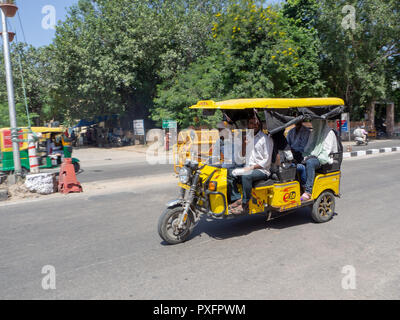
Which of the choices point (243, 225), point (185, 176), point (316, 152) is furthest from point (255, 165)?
point (316, 152)

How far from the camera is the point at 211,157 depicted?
5312 mm

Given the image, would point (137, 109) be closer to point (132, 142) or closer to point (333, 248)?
point (132, 142)

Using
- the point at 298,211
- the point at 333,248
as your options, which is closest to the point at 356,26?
the point at 298,211

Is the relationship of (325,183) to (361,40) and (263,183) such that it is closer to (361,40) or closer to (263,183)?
(263,183)

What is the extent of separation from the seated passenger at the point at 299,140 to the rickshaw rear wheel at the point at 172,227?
2.47 metres

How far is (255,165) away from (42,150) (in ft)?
37.6

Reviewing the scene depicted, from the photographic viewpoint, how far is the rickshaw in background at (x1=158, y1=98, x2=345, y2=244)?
477cm

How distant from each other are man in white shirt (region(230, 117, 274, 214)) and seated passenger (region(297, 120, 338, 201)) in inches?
31.1

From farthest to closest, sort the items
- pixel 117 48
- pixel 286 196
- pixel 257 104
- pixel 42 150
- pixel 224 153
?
pixel 117 48
pixel 42 150
pixel 224 153
pixel 286 196
pixel 257 104

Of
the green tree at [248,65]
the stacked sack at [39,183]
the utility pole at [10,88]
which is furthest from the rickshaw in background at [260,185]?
the green tree at [248,65]

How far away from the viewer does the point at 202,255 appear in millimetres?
4383

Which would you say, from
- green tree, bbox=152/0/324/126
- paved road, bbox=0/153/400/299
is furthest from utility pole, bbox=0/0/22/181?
green tree, bbox=152/0/324/126

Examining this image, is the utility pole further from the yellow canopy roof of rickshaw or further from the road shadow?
the yellow canopy roof of rickshaw

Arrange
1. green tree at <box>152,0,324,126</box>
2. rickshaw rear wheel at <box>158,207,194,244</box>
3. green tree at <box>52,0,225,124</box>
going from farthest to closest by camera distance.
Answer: green tree at <box>52,0,225,124</box> < green tree at <box>152,0,324,126</box> < rickshaw rear wheel at <box>158,207,194,244</box>
